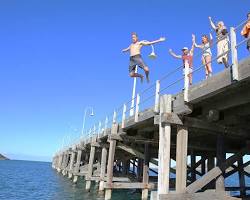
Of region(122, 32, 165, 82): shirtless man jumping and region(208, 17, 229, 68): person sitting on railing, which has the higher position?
region(122, 32, 165, 82): shirtless man jumping

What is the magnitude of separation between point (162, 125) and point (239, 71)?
10.2 ft

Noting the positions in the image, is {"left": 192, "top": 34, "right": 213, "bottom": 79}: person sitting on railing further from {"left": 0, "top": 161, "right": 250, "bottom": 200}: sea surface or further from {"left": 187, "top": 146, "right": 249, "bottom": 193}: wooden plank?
{"left": 0, "top": 161, "right": 250, "bottom": 200}: sea surface

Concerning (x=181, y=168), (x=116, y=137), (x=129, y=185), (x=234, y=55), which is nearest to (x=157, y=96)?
(x=181, y=168)

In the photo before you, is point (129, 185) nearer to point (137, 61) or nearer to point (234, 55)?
point (137, 61)

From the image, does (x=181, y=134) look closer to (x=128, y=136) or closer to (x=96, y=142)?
(x=128, y=136)

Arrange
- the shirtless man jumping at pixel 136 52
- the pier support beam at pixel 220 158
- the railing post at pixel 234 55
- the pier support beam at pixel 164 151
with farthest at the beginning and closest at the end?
1. the shirtless man jumping at pixel 136 52
2. the pier support beam at pixel 220 158
3. the pier support beam at pixel 164 151
4. the railing post at pixel 234 55

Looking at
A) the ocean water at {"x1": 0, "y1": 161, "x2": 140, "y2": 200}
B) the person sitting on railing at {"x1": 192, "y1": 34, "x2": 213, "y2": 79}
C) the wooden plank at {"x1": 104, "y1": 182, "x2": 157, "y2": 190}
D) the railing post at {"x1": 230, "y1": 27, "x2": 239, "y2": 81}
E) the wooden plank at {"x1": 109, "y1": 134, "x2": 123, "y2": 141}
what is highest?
the person sitting on railing at {"x1": 192, "y1": 34, "x2": 213, "y2": 79}

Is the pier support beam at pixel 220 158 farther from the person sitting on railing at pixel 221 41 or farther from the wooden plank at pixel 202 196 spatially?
the person sitting on railing at pixel 221 41

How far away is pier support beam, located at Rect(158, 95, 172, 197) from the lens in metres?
→ 9.33

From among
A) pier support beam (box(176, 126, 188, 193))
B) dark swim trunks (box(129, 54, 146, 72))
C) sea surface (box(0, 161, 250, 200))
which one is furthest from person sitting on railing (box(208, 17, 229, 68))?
sea surface (box(0, 161, 250, 200))

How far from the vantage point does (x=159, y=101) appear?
1069 centimetres

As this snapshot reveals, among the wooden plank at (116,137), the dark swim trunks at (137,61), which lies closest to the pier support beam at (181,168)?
the dark swim trunks at (137,61)

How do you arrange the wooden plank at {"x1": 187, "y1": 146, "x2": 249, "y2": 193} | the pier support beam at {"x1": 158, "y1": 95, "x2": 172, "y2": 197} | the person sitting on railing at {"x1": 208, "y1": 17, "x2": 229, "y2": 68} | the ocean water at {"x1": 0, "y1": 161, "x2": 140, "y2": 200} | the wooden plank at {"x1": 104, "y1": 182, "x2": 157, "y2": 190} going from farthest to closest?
1. the ocean water at {"x1": 0, "y1": 161, "x2": 140, "y2": 200}
2. the wooden plank at {"x1": 104, "y1": 182, "x2": 157, "y2": 190}
3. the person sitting on railing at {"x1": 208, "y1": 17, "x2": 229, "y2": 68}
4. the pier support beam at {"x1": 158, "y1": 95, "x2": 172, "y2": 197}
5. the wooden plank at {"x1": 187, "y1": 146, "x2": 249, "y2": 193}

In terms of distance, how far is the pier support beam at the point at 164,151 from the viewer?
9.33m
